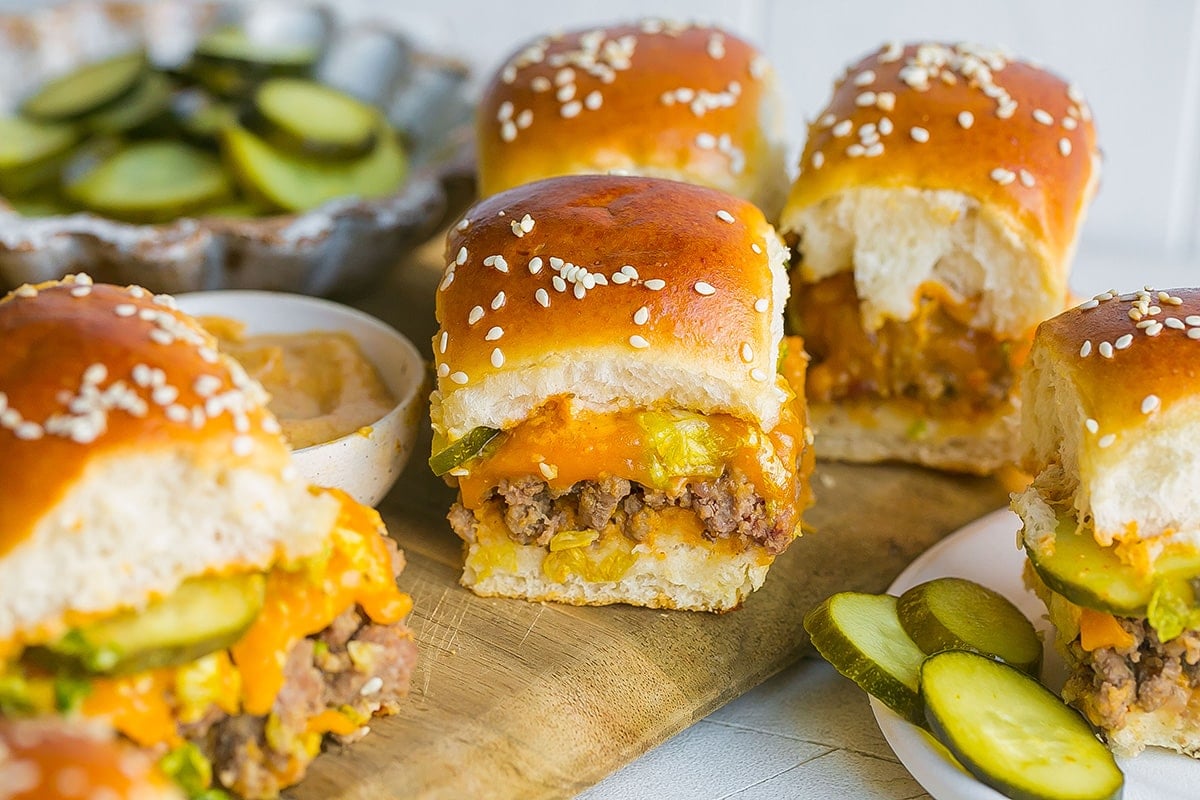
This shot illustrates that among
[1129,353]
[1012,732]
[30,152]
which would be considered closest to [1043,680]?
[1012,732]

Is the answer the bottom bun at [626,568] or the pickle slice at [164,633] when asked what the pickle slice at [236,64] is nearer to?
the bottom bun at [626,568]

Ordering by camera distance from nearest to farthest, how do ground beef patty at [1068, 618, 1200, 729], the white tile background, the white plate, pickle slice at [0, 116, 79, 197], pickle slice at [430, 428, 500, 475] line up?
the white plate, ground beef patty at [1068, 618, 1200, 729], pickle slice at [430, 428, 500, 475], pickle slice at [0, 116, 79, 197], the white tile background

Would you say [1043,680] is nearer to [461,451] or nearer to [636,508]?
[636,508]

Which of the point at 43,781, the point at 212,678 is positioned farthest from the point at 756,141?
the point at 43,781

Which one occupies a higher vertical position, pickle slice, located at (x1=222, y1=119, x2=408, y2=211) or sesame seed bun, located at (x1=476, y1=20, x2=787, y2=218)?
sesame seed bun, located at (x1=476, y1=20, x2=787, y2=218)

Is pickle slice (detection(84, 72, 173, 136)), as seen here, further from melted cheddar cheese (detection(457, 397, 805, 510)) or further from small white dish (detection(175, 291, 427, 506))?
melted cheddar cheese (detection(457, 397, 805, 510))

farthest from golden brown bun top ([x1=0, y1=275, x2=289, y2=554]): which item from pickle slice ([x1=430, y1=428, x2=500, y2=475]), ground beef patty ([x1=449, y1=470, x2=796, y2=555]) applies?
ground beef patty ([x1=449, y1=470, x2=796, y2=555])

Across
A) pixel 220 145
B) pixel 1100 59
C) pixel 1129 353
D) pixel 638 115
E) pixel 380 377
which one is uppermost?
pixel 638 115

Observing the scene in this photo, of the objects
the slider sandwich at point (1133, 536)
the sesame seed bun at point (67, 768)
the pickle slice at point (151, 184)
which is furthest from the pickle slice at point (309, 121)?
the sesame seed bun at point (67, 768)
